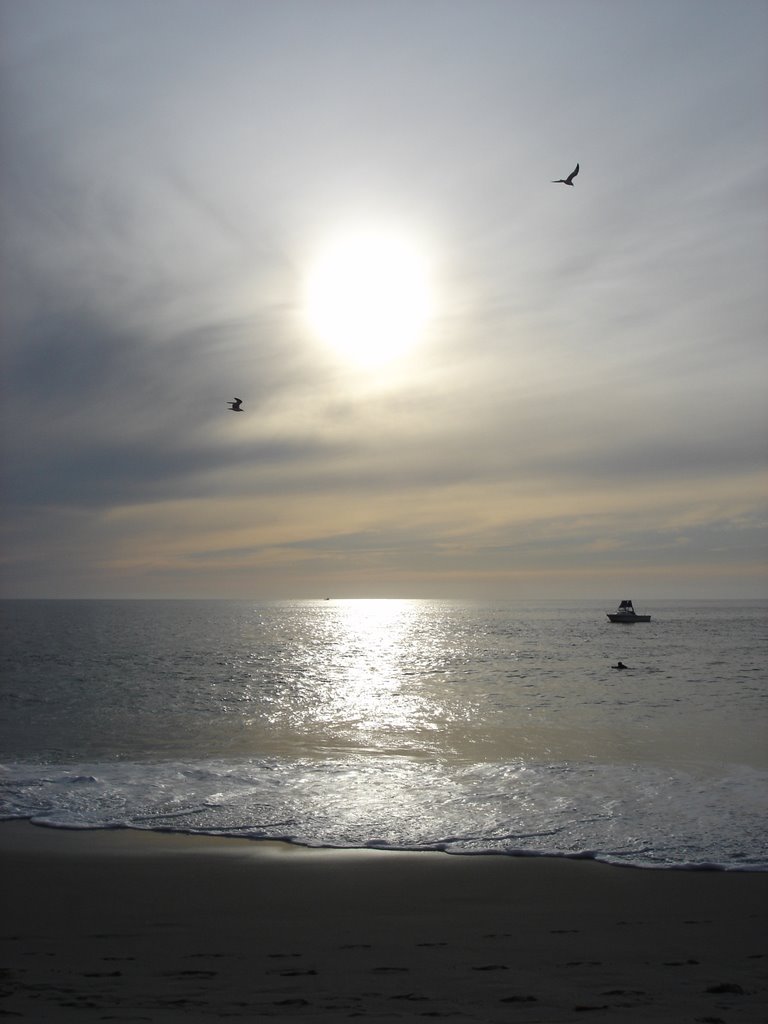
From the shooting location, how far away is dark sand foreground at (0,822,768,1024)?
679 cm

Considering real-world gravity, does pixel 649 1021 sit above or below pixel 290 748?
above

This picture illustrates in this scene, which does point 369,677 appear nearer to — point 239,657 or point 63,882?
point 239,657

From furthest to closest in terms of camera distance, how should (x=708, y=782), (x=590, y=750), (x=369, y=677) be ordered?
(x=369, y=677) < (x=590, y=750) < (x=708, y=782)

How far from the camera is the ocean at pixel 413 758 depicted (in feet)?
43.8

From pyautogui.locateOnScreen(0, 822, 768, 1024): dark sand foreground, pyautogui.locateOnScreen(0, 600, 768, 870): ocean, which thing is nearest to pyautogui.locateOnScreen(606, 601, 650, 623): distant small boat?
pyautogui.locateOnScreen(0, 600, 768, 870): ocean

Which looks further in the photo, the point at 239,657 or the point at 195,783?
the point at 239,657

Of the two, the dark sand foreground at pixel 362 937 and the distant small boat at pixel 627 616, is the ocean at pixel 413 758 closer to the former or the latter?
the dark sand foreground at pixel 362 937

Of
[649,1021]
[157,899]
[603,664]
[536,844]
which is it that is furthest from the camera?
[603,664]

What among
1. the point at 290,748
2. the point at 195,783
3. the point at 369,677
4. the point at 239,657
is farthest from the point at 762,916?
the point at 239,657

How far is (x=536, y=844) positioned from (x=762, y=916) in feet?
12.5

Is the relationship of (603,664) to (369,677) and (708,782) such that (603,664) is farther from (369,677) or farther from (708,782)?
(708,782)

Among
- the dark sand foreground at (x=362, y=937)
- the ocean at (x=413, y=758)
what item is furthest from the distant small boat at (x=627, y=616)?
the dark sand foreground at (x=362, y=937)

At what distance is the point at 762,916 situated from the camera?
9.34 metres

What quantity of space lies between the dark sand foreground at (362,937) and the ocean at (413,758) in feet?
3.94
